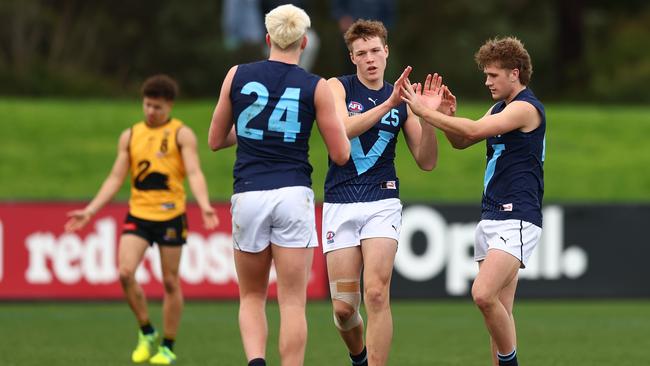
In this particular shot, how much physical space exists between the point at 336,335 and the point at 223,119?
17.4 ft

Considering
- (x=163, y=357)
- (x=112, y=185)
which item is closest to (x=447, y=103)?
(x=163, y=357)

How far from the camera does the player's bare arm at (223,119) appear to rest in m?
7.70

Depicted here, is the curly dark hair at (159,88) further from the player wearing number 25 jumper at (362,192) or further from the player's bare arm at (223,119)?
the player's bare arm at (223,119)

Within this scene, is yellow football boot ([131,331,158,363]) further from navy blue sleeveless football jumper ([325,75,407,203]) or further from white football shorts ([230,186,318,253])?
white football shorts ([230,186,318,253])

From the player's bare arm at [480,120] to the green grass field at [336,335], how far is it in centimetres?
267

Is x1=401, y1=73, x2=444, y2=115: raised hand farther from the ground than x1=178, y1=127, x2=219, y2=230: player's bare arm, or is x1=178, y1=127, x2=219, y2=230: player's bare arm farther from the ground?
x1=401, y1=73, x2=444, y2=115: raised hand

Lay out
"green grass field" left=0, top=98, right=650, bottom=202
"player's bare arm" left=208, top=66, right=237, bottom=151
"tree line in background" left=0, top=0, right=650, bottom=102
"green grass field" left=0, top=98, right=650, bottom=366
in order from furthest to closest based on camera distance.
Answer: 1. "tree line in background" left=0, top=0, right=650, bottom=102
2. "green grass field" left=0, top=98, right=650, bottom=202
3. "green grass field" left=0, top=98, right=650, bottom=366
4. "player's bare arm" left=208, top=66, right=237, bottom=151

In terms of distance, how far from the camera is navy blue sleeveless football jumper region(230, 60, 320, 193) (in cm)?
763

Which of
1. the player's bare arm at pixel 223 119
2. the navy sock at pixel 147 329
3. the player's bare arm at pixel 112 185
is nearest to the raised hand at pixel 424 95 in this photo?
the player's bare arm at pixel 223 119

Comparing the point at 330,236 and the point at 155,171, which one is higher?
the point at 155,171

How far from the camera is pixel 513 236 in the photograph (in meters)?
8.40

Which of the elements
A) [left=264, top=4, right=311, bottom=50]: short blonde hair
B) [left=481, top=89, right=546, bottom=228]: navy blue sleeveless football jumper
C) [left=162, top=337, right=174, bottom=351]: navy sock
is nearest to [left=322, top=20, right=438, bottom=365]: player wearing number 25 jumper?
[left=481, top=89, right=546, bottom=228]: navy blue sleeveless football jumper

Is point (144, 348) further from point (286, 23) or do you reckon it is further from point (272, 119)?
point (286, 23)

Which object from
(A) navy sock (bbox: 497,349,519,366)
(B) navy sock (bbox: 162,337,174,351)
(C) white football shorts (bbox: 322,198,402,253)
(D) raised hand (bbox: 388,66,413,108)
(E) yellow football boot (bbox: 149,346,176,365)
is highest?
(D) raised hand (bbox: 388,66,413,108)
